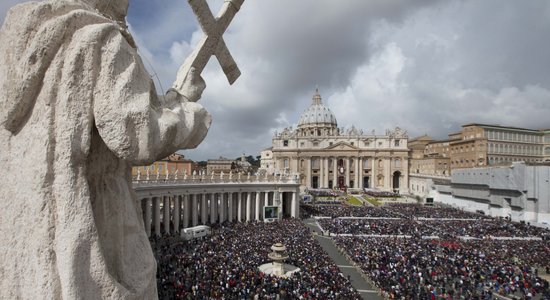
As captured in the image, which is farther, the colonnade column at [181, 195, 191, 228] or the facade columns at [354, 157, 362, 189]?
the facade columns at [354, 157, 362, 189]

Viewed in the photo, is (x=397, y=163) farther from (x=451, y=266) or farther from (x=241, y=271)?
(x=241, y=271)

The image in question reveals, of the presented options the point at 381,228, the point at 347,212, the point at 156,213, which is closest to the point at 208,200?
the point at 156,213

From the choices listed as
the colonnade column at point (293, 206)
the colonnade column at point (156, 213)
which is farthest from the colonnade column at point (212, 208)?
the colonnade column at point (293, 206)

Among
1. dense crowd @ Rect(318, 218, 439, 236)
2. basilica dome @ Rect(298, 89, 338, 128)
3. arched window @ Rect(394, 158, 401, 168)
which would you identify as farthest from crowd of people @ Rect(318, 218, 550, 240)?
basilica dome @ Rect(298, 89, 338, 128)

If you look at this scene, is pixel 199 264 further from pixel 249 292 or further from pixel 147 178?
pixel 147 178

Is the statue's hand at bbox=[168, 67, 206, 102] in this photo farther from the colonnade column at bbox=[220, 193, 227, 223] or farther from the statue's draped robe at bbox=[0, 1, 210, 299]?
the colonnade column at bbox=[220, 193, 227, 223]

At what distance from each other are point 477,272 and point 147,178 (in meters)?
24.6

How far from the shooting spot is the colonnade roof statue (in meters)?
2.80

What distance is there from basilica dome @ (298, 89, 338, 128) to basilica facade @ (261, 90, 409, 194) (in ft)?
104

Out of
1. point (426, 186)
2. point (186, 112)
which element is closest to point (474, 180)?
point (426, 186)

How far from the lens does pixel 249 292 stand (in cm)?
1508

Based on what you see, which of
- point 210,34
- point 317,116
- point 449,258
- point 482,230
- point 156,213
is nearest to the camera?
point 210,34

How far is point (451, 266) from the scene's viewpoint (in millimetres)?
20250

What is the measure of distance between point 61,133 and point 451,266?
22457mm
